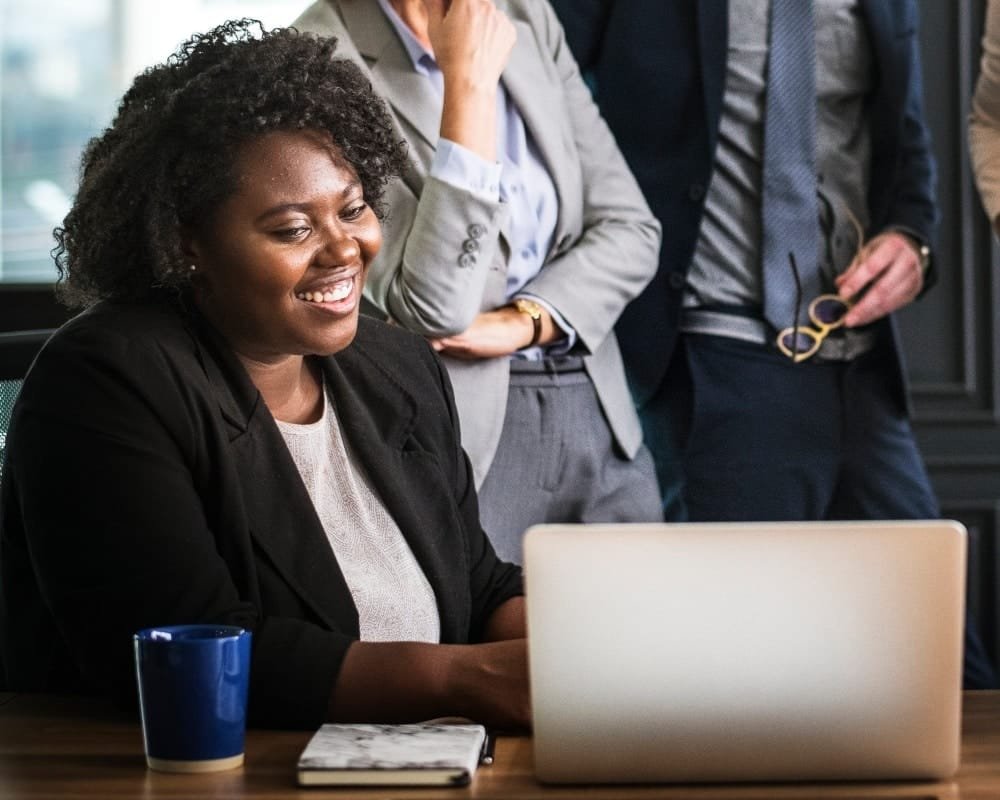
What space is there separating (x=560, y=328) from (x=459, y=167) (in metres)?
0.36

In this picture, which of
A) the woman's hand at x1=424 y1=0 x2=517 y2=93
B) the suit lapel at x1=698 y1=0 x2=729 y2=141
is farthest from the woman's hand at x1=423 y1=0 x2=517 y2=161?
the suit lapel at x1=698 y1=0 x2=729 y2=141

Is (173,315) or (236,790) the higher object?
(173,315)

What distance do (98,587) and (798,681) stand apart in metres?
0.68

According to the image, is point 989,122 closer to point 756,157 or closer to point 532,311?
point 756,157

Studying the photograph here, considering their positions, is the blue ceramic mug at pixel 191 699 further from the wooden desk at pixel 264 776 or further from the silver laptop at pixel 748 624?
the silver laptop at pixel 748 624

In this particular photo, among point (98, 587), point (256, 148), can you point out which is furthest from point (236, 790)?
point (256, 148)

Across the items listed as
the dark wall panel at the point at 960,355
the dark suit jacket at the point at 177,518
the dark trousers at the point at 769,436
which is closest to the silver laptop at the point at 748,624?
the dark suit jacket at the point at 177,518

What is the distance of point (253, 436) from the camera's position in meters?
1.59

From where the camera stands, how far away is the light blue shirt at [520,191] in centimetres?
245

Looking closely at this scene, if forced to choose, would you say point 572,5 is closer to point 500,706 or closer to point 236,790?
point 500,706

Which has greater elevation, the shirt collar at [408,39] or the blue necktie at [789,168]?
the shirt collar at [408,39]

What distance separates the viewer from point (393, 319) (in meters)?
2.41

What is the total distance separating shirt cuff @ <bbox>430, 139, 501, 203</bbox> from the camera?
232cm

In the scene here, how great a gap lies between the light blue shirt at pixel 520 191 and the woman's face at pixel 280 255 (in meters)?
0.74
